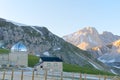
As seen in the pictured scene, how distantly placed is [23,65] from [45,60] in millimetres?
11452

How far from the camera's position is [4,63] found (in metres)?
162

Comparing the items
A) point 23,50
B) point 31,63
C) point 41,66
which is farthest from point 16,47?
point 31,63

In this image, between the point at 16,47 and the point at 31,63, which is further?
the point at 31,63

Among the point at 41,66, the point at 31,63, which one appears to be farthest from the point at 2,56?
the point at 31,63

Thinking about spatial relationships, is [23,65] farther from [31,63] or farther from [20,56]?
[31,63]

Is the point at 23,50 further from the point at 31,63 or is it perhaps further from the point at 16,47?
the point at 31,63

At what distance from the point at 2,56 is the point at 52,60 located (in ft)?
83.6

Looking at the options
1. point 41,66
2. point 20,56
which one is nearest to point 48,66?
point 41,66

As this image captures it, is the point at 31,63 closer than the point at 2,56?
No

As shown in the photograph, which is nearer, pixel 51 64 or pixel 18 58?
pixel 51 64

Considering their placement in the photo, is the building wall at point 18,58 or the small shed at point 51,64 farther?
the building wall at point 18,58

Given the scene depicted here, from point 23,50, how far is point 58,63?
1927 centimetres

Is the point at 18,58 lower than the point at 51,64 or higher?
higher

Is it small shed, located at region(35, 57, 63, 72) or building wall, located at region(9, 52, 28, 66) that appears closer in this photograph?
small shed, located at region(35, 57, 63, 72)
